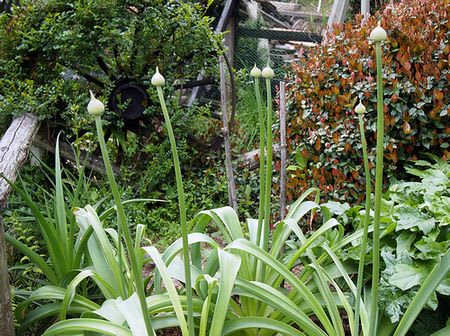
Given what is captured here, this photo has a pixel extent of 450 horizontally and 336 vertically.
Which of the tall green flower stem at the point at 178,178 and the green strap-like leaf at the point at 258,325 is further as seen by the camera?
the green strap-like leaf at the point at 258,325

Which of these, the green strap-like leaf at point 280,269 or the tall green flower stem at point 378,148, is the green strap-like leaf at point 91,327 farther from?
the tall green flower stem at point 378,148

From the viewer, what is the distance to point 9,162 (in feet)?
8.45

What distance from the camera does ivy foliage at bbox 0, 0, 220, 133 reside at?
350 centimetres

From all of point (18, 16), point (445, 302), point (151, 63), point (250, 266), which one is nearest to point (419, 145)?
point (445, 302)

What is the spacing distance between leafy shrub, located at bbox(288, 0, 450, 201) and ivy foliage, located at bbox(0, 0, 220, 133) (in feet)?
3.65

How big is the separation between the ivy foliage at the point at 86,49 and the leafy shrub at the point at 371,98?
111 cm

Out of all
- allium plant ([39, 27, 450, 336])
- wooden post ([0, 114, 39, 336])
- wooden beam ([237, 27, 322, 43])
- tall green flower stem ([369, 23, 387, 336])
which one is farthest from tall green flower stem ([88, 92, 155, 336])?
wooden beam ([237, 27, 322, 43])

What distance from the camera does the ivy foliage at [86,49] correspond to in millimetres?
3498

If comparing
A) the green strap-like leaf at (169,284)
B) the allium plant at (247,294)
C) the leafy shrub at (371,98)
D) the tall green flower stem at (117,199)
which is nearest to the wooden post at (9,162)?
the allium plant at (247,294)

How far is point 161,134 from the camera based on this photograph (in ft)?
13.6

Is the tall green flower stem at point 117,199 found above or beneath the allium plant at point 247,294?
above

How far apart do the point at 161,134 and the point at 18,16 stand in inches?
54.5

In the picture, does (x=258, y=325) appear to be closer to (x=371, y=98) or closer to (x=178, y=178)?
(x=178, y=178)

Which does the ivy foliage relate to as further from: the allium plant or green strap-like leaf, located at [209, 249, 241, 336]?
green strap-like leaf, located at [209, 249, 241, 336]
